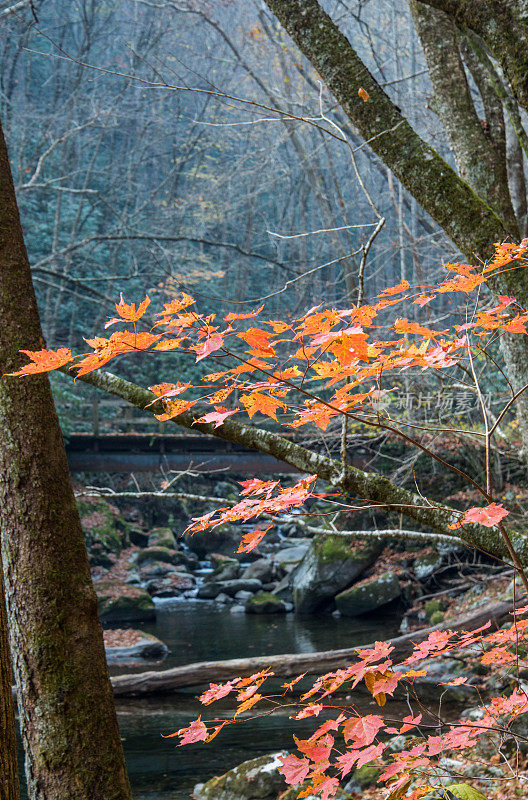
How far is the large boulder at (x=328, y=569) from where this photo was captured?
39.7 feet

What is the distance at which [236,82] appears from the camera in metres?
20.9

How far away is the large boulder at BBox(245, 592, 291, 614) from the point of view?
12.2 m

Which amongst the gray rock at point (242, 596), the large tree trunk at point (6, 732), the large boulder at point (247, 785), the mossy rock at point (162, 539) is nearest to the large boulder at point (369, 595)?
the gray rock at point (242, 596)

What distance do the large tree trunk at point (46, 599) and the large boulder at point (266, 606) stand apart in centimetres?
1011

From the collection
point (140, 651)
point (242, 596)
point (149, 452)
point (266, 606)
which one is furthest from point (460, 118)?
point (149, 452)

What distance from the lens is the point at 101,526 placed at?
51.3 feet

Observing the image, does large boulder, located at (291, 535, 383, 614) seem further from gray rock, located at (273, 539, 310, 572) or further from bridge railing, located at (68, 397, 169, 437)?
bridge railing, located at (68, 397, 169, 437)

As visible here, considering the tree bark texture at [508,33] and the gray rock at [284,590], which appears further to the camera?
the gray rock at [284,590]

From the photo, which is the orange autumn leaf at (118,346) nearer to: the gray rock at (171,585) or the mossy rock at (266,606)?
the mossy rock at (266,606)

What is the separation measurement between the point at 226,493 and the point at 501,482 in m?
10.5

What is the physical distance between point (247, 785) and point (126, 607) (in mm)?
7381

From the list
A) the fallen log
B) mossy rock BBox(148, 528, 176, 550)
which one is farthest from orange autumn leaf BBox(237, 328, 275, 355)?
mossy rock BBox(148, 528, 176, 550)

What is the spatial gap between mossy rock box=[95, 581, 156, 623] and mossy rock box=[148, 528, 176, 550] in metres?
4.42

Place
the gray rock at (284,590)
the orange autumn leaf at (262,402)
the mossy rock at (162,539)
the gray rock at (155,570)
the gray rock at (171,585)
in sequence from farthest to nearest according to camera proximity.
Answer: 1. the mossy rock at (162,539)
2. the gray rock at (155,570)
3. the gray rock at (171,585)
4. the gray rock at (284,590)
5. the orange autumn leaf at (262,402)
